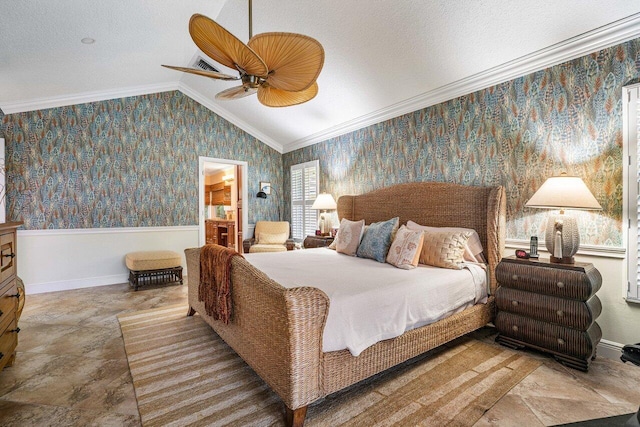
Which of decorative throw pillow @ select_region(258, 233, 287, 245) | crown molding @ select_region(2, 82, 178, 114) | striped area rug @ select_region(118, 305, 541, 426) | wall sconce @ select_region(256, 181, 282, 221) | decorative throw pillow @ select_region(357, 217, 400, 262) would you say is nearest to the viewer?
striped area rug @ select_region(118, 305, 541, 426)

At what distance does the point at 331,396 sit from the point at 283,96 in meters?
2.34

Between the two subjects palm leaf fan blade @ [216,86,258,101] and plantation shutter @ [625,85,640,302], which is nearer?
plantation shutter @ [625,85,640,302]

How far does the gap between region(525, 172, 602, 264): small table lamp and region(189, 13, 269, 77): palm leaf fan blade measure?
2.32 meters

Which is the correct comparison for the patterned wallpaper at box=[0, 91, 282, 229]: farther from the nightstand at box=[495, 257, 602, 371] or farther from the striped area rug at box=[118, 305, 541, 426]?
the nightstand at box=[495, 257, 602, 371]

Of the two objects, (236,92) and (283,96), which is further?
(283,96)

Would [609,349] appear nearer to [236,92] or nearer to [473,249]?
[473,249]

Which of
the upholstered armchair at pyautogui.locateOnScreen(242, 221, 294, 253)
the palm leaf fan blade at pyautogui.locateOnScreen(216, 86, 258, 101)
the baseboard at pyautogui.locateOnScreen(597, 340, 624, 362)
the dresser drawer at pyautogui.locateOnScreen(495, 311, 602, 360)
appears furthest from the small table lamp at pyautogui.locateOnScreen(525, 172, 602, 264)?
the upholstered armchair at pyautogui.locateOnScreen(242, 221, 294, 253)

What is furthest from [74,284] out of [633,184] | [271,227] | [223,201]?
[633,184]

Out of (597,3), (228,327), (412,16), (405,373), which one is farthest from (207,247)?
(597,3)

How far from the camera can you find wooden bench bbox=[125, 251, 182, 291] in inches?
181

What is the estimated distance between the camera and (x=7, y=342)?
209 cm

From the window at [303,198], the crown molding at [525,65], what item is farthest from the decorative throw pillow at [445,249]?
the window at [303,198]

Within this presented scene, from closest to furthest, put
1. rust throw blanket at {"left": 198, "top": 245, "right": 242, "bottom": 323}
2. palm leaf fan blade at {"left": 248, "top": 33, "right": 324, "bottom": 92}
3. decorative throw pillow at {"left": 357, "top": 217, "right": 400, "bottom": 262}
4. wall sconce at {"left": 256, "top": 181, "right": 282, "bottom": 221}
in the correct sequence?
palm leaf fan blade at {"left": 248, "top": 33, "right": 324, "bottom": 92}, rust throw blanket at {"left": 198, "top": 245, "right": 242, "bottom": 323}, decorative throw pillow at {"left": 357, "top": 217, "right": 400, "bottom": 262}, wall sconce at {"left": 256, "top": 181, "right": 282, "bottom": 221}

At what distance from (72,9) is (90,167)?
8.76ft
